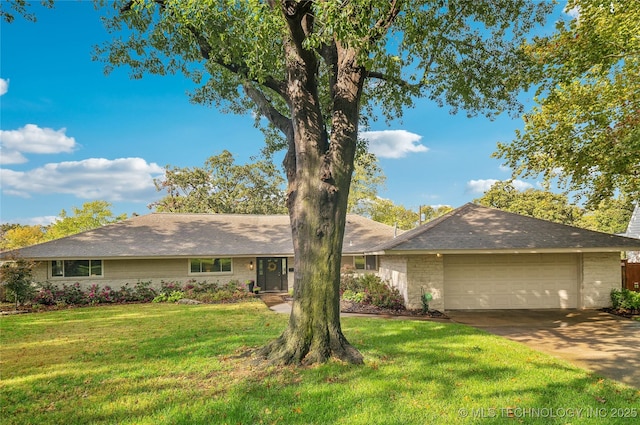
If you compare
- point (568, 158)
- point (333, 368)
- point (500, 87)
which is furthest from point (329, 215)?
point (568, 158)

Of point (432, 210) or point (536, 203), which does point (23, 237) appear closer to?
point (432, 210)

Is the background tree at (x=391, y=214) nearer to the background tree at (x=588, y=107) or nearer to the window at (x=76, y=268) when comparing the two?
the background tree at (x=588, y=107)

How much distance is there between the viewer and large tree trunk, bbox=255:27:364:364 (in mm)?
6070

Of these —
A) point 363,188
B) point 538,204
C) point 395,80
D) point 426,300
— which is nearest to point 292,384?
point 395,80

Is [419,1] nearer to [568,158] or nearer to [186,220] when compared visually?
[568,158]

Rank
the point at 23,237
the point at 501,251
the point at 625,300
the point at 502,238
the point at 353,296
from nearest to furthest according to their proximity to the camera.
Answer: the point at 501,251 → the point at 625,300 → the point at 502,238 → the point at 353,296 → the point at 23,237

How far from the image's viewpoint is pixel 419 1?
6.94 m

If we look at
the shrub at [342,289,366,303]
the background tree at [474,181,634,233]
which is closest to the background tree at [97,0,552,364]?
the shrub at [342,289,366,303]

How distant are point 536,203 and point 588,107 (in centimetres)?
2758

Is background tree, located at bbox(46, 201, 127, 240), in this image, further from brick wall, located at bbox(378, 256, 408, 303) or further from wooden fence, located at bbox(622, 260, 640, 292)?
wooden fence, located at bbox(622, 260, 640, 292)

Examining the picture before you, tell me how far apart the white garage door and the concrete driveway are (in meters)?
0.59

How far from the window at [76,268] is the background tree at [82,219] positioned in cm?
1703

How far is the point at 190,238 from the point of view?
18641 millimetres

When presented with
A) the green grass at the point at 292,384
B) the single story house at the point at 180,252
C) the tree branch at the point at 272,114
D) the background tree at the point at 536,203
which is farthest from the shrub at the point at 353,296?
the background tree at the point at 536,203
